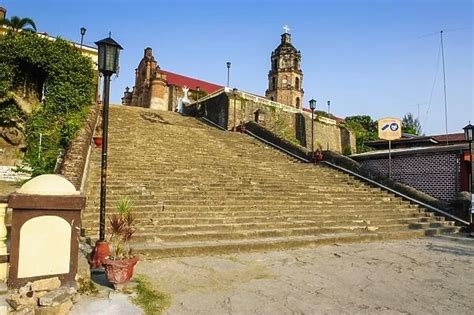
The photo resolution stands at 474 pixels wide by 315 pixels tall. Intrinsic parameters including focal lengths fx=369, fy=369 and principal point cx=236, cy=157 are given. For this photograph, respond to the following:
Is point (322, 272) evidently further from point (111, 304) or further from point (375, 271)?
point (111, 304)

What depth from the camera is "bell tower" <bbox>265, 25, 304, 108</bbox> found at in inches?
2178

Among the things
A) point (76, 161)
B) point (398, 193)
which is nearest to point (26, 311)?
point (76, 161)

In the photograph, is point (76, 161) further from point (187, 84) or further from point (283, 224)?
point (187, 84)

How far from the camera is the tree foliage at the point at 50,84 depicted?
15891 mm

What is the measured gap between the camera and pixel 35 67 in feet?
57.1

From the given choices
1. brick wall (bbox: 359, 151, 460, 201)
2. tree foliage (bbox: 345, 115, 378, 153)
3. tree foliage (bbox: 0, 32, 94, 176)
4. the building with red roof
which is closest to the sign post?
brick wall (bbox: 359, 151, 460, 201)

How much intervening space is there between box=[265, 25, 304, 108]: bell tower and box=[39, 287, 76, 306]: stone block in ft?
172

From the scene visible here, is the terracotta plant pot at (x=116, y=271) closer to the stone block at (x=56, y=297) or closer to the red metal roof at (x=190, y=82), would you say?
the stone block at (x=56, y=297)

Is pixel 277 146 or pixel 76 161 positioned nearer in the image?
pixel 76 161

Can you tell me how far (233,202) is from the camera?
9602 mm

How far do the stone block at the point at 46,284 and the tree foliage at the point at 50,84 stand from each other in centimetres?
1230

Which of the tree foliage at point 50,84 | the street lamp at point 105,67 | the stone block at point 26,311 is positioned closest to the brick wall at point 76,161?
the street lamp at point 105,67

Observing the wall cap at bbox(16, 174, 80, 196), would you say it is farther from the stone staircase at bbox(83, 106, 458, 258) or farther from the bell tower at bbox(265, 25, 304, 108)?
the bell tower at bbox(265, 25, 304, 108)

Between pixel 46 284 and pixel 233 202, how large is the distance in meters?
5.99
